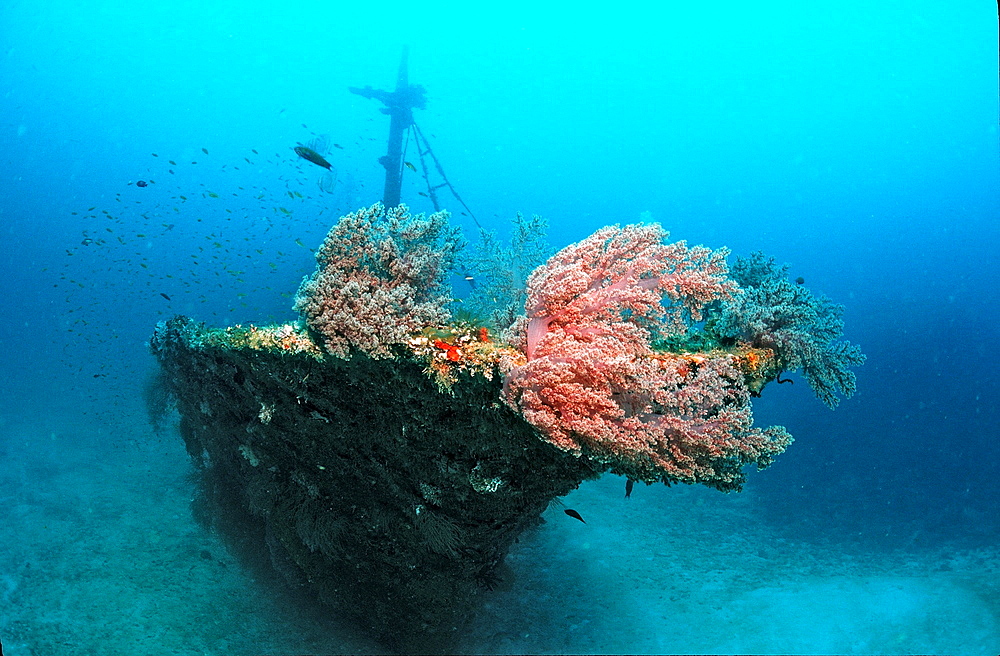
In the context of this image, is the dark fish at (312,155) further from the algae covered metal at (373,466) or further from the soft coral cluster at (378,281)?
the soft coral cluster at (378,281)

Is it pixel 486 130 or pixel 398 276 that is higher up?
pixel 486 130

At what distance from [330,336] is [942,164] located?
9222 centimetres

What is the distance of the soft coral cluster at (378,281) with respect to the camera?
333 centimetres

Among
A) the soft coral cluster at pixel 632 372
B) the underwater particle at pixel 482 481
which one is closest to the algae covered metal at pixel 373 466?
the underwater particle at pixel 482 481

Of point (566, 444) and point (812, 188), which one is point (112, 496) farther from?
point (812, 188)

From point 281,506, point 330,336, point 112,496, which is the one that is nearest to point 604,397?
point 330,336

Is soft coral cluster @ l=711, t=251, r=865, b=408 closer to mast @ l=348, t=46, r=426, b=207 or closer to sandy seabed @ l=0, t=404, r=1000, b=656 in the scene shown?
sandy seabed @ l=0, t=404, r=1000, b=656

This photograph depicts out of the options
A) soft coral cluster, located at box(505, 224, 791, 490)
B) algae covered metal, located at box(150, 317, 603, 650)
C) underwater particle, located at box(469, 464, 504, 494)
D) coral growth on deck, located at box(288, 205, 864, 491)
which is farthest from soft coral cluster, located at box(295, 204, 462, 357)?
underwater particle, located at box(469, 464, 504, 494)

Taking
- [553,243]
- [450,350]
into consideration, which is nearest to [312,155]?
[450,350]

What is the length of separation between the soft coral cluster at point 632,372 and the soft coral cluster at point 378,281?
919 millimetres

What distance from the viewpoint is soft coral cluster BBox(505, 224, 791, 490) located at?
2729 mm

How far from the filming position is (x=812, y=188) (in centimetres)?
8112

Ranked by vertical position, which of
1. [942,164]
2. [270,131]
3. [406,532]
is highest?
[270,131]

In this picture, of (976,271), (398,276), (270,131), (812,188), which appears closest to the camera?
(398,276)
